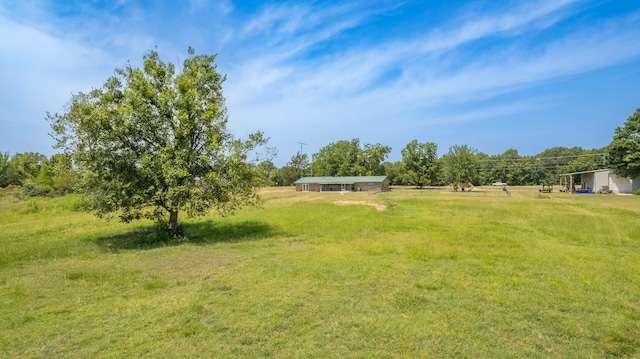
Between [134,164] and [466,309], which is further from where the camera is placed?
[134,164]

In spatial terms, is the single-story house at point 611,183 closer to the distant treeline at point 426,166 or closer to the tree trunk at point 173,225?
the distant treeline at point 426,166

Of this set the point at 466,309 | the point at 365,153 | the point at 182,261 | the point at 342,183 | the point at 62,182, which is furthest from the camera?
the point at 365,153

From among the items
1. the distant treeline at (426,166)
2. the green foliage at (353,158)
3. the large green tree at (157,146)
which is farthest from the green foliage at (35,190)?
the green foliage at (353,158)

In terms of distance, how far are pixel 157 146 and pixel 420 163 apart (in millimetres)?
64942

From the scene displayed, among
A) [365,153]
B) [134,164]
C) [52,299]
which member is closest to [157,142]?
[134,164]

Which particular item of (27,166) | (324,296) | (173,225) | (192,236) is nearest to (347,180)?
(192,236)

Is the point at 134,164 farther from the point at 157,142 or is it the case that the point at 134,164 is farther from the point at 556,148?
the point at 556,148

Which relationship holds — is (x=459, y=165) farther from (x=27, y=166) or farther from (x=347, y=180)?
(x=27, y=166)

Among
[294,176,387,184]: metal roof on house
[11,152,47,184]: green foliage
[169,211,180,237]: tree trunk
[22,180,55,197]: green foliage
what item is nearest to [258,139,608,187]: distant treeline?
[294,176,387,184]: metal roof on house

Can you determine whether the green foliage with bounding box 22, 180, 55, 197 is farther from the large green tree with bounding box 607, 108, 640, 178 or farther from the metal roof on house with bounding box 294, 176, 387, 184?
the large green tree with bounding box 607, 108, 640, 178

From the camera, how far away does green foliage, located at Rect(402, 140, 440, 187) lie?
72312mm

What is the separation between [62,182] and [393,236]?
5512 centimetres

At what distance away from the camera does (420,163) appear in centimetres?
7269

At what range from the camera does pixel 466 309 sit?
6621 mm
